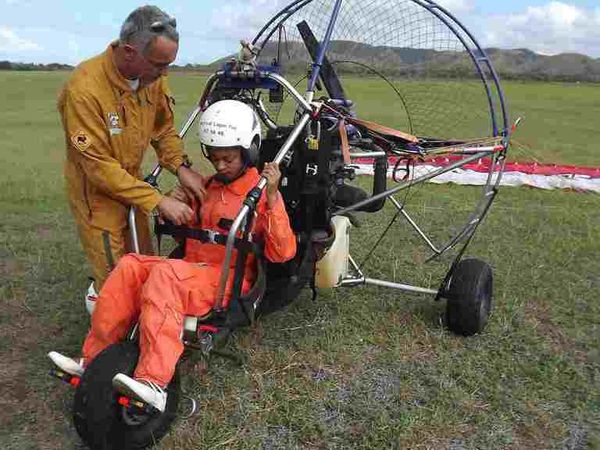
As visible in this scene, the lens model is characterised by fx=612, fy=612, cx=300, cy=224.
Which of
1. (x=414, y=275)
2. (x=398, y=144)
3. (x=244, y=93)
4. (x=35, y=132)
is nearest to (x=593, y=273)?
(x=414, y=275)

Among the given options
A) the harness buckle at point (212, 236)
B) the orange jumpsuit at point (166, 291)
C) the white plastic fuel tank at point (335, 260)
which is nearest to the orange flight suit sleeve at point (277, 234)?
the orange jumpsuit at point (166, 291)

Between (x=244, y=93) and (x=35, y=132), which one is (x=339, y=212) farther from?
(x=35, y=132)

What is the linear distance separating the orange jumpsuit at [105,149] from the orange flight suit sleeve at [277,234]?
653 mm

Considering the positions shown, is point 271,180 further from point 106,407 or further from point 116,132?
point 106,407

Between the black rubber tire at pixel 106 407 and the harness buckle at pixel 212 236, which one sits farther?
the harness buckle at pixel 212 236

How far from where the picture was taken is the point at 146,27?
317cm

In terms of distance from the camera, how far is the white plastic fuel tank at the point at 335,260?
4012mm

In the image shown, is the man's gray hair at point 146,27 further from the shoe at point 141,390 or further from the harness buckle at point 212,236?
the shoe at point 141,390

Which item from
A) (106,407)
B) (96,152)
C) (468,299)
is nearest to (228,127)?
(96,152)

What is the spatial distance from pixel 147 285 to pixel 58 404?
100 cm

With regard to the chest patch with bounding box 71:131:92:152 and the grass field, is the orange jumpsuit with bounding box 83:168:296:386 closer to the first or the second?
the grass field

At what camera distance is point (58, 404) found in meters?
3.43

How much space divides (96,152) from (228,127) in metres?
0.73

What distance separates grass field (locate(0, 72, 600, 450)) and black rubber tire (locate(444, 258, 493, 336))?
112mm
